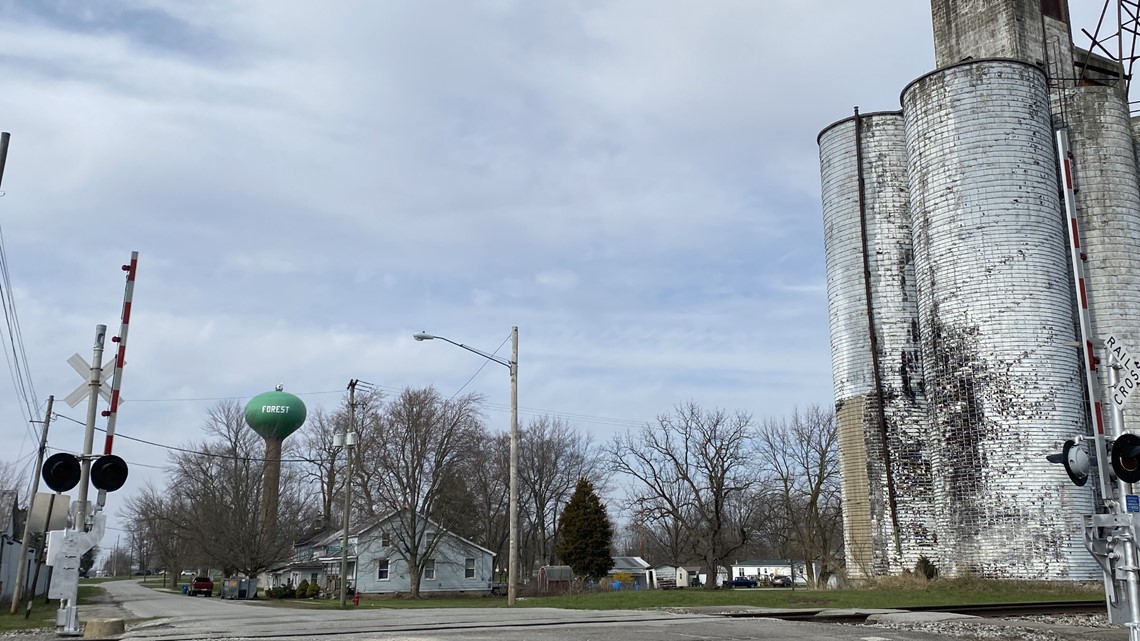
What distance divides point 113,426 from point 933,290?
90.6 ft

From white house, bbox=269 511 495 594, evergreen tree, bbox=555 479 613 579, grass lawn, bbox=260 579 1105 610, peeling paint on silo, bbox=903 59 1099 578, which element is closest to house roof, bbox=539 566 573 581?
evergreen tree, bbox=555 479 613 579

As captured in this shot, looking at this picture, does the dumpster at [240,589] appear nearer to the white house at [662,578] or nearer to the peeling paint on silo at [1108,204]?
the white house at [662,578]

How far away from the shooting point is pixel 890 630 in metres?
15.3

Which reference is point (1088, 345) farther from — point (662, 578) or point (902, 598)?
point (662, 578)

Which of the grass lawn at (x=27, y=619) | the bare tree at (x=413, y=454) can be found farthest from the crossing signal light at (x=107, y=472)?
the bare tree at (x=413, y=454)

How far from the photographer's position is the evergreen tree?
210ft

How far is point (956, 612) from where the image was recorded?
65.1 feet

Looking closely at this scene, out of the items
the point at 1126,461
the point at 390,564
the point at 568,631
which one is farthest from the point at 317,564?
the point at 1126,461

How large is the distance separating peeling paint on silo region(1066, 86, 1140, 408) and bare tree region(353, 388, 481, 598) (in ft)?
112

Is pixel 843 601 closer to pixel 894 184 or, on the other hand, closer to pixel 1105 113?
pixel 894 184

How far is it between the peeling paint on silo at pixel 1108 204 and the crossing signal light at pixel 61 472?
102 feet

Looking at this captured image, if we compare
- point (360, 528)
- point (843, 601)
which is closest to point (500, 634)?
point (843, 601)

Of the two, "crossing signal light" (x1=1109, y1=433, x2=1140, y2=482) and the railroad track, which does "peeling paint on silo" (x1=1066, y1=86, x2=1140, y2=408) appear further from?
"crossing signal light" (x1=1109, y1=433, x2=1140, y2=482)

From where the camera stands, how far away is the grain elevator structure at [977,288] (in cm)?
2998
